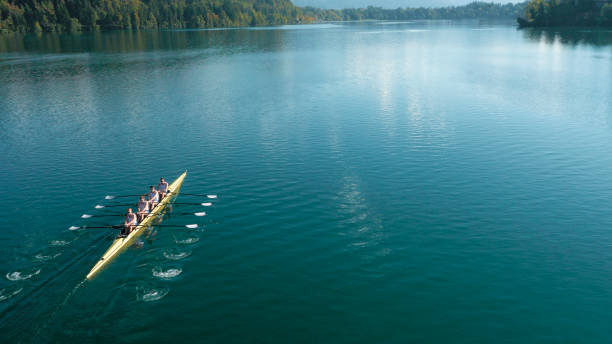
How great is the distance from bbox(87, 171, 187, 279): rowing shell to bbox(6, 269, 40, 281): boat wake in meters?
3.50

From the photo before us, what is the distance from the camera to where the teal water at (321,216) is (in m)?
22.9

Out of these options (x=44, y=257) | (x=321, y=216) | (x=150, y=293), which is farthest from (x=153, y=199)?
(x=321, y=216)

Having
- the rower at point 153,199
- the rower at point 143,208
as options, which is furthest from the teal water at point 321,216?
the rower at point 153,199

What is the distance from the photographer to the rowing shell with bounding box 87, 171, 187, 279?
26.5 metres

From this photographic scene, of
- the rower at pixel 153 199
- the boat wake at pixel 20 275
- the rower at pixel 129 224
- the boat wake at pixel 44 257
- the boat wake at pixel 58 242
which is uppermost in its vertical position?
the rower at pixel 153 199

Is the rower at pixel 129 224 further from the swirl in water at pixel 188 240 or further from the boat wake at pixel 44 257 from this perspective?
the boat wake at pixel 44 257

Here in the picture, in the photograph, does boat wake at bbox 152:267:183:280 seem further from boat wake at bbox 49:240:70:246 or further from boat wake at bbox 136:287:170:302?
boat wake at bbox 49:240:70:246

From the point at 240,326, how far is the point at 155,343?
13.9 feet

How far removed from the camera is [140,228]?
1208 inches

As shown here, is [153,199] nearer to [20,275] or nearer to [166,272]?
[166,272]

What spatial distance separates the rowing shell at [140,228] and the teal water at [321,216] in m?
0.68

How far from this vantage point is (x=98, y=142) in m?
52.4

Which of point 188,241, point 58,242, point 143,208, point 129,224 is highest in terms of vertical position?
point 143,208

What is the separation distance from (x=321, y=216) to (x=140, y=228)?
13.5m
